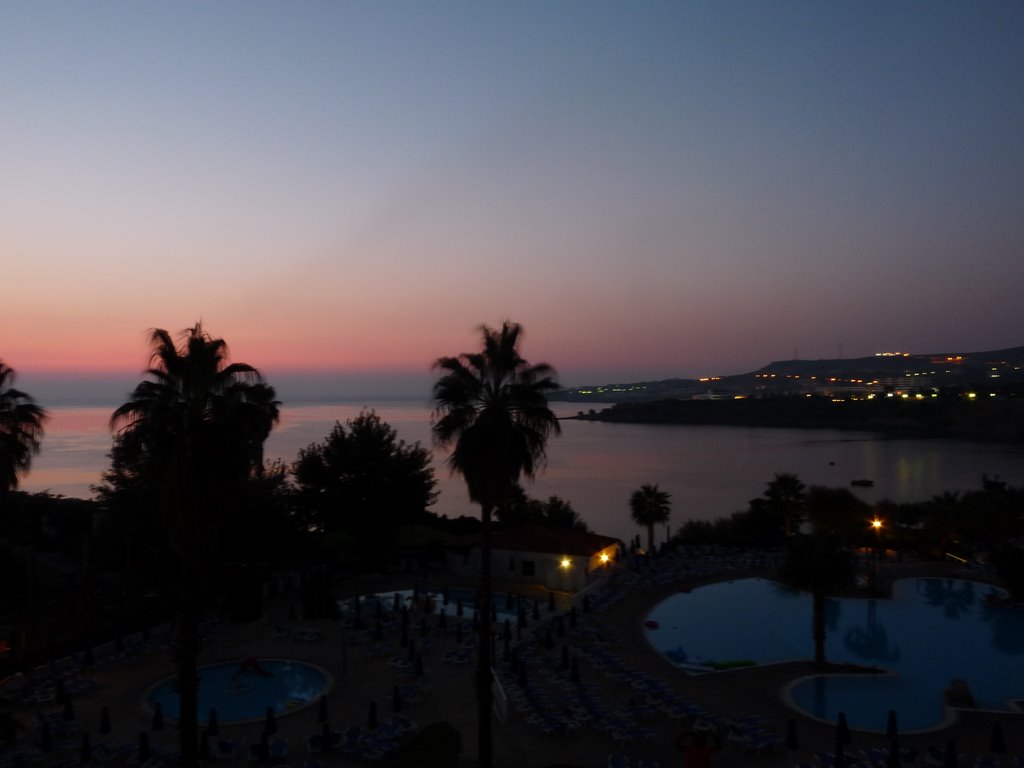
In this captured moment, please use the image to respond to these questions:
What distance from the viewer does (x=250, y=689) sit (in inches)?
738

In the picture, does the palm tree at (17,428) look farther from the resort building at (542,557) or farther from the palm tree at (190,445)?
the resort building at (542,557)

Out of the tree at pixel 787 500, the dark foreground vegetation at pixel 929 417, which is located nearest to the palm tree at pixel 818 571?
the tree at pixel 787 500

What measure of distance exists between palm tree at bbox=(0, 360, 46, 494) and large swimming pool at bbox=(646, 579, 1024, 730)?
18530mm

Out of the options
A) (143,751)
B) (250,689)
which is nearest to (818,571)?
(250,689)

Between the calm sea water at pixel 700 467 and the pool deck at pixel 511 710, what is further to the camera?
the calm sea water at pixel 700 467

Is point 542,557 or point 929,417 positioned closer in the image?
point 542,557

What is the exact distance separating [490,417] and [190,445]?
5.06 m

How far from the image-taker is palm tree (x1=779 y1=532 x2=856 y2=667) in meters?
19.6

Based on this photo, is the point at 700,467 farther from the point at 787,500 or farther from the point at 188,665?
the point at 188,665

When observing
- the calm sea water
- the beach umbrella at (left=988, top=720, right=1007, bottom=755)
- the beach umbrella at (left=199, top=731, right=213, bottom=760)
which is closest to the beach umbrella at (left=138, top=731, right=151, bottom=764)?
the beach umbrella at (left=199, top=731, right=213, bottom=760)

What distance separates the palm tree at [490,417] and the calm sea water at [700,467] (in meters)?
46.6

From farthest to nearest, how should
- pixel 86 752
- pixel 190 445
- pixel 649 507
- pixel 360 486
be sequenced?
pixel 649 507
pixel 360 486
pixel 86 752
pixel 190 445

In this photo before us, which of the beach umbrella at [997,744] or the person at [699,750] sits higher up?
the person at [699,750]

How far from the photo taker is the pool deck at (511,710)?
13805 mm
